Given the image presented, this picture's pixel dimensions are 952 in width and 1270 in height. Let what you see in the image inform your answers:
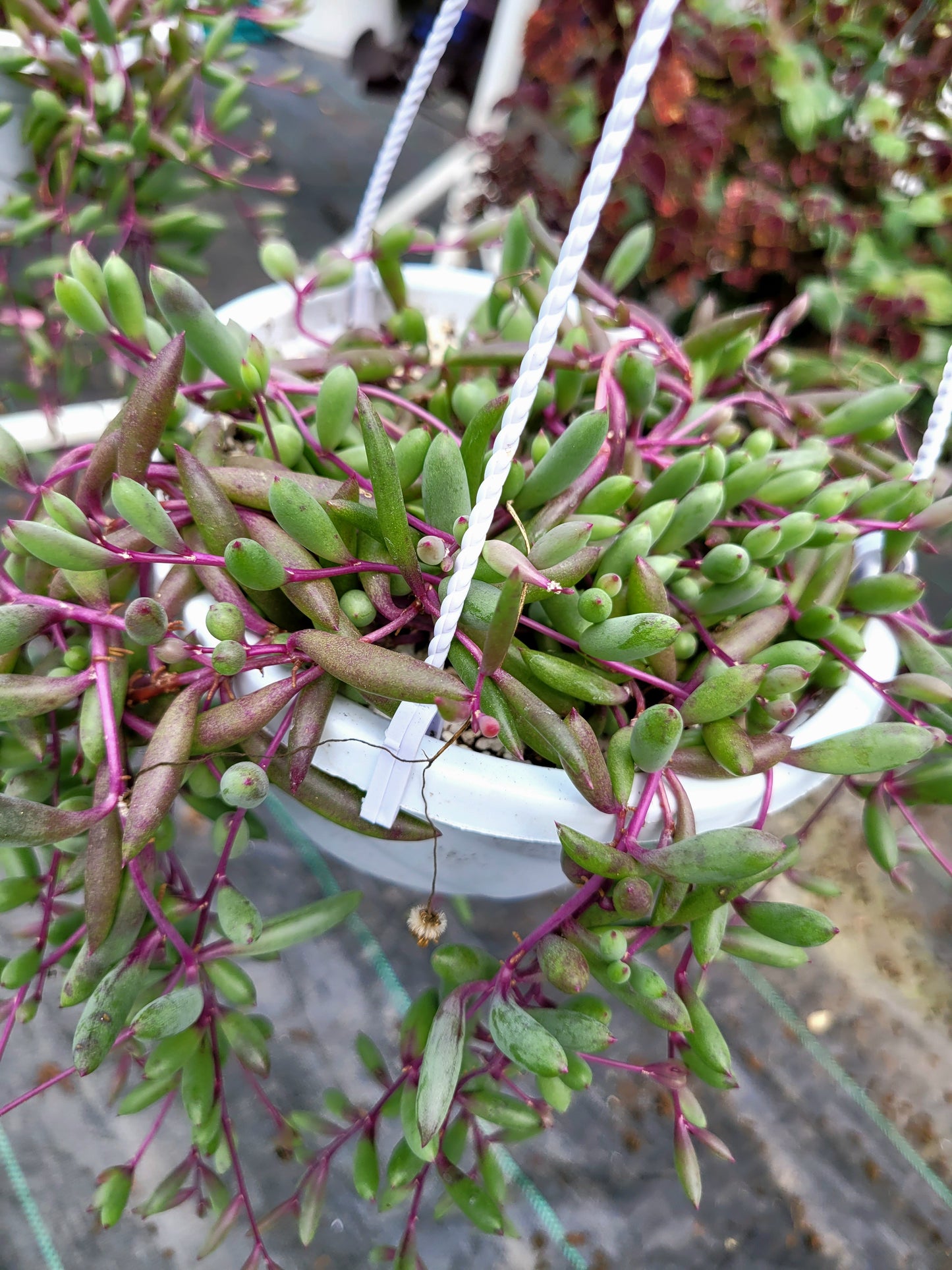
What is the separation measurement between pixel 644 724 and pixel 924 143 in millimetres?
1441

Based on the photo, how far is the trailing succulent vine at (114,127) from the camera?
0.86 metres

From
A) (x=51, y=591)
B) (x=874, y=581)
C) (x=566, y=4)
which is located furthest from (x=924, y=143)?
(x=51, y=591)

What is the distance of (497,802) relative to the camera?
497mm

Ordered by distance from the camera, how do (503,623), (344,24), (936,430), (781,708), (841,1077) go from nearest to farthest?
(503,623) → (781,708) → (936,430) → (841,1077) → (344,24)

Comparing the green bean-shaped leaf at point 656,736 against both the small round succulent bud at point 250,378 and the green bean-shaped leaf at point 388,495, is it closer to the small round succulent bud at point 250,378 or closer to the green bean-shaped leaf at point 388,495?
the green bean-shaped leaf at point 388,495

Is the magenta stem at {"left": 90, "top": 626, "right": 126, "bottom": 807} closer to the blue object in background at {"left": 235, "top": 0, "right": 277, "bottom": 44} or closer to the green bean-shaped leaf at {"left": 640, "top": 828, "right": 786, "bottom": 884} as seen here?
the green bean-shaped leaf at {"left": 640, "top": 828, "right": 786, "bottom": 884}

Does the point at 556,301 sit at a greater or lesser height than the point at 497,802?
greater

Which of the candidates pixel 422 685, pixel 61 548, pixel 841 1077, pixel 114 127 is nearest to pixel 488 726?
pixel 422 685

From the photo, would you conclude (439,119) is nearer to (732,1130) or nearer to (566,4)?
(566,4)

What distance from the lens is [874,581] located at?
24.0 inches

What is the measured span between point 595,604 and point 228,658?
7.5 inches

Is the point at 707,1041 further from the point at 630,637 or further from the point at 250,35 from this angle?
the point at 250,35

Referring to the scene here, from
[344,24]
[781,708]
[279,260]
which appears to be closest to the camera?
[781,708]

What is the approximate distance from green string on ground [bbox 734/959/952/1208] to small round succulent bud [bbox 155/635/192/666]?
734 mm
